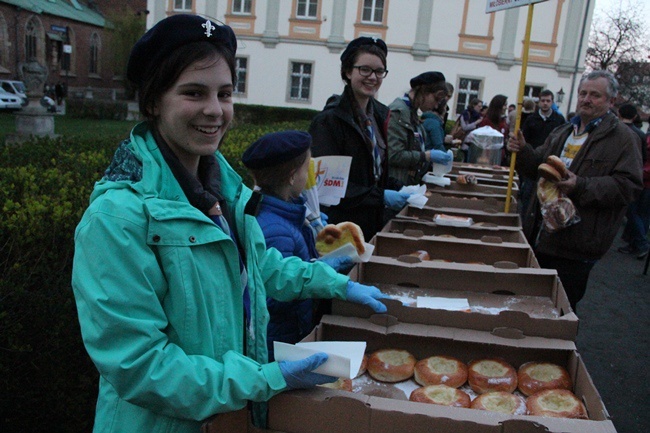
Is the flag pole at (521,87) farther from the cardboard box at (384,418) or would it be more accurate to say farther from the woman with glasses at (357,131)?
the cardboard box at (384,418)

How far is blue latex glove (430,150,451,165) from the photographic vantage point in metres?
4.60

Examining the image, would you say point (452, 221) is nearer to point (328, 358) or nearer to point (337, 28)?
point (328, 358)

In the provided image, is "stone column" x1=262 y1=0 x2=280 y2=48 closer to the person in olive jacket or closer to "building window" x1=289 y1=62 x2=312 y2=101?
"building window" x1=289 y1=62 x2=312 y2=101

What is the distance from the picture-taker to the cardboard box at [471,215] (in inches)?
155

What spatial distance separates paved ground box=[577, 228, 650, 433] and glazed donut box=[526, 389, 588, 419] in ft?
6.38

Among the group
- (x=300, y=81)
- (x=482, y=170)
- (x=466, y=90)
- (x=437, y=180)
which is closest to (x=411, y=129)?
(x=437, y=180)

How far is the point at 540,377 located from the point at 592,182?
157cm

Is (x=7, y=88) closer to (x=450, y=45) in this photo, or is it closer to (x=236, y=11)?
(x=236, y=11)

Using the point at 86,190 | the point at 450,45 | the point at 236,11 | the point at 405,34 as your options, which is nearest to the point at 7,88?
the point at 236,11

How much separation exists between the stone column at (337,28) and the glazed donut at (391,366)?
25604 millimetres

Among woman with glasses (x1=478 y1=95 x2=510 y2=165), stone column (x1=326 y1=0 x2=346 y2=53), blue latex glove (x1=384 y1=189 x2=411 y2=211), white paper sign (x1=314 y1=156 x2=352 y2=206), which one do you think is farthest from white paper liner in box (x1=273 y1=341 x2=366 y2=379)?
stone column (x1=326 y1=0 x2=346 y2=53)

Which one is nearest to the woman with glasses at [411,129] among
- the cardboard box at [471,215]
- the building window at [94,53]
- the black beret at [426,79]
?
the black beret at [426,79]

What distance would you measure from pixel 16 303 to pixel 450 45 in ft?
85.5

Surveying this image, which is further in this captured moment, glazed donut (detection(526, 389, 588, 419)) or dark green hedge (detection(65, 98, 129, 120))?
dark green hedge (detection(65, 98, 129, 120))
